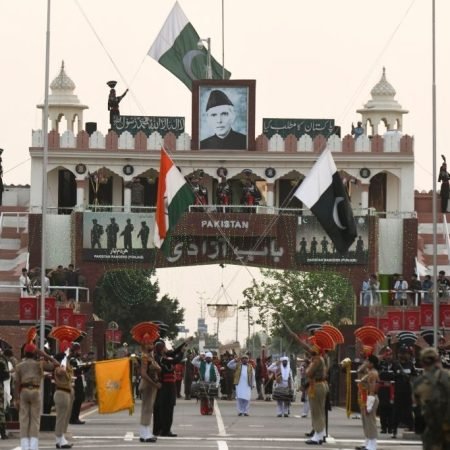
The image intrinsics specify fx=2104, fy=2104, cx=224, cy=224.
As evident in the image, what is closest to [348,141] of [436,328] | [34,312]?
[34,312]

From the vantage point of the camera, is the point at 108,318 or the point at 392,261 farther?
the point at 108,318

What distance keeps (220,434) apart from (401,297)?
87.0ft

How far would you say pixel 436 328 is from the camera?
46.1 meters

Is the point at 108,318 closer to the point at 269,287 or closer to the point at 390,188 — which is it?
the point at 269,287

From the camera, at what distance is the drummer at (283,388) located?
4716 centimetres

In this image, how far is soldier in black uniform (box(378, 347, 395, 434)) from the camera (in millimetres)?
39188

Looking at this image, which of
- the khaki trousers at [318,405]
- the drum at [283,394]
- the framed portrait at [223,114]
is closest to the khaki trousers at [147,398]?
the khaki trousers at [318,405]

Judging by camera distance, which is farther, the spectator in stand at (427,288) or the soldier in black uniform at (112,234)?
the soldier in black uniform at (112,234)

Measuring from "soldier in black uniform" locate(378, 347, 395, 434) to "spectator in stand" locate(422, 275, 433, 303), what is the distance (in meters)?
19.8

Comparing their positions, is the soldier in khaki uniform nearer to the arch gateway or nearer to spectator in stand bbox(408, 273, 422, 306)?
spectator in stand bbox(408, 273, 422, 306)

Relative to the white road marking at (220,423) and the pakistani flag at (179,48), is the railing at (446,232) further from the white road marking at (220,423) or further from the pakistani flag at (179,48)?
the white road marking at (220,423)

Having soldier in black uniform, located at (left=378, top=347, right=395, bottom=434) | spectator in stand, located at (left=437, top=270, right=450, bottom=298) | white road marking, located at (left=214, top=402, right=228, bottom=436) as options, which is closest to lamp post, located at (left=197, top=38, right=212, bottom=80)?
spectator in stand, located at (left=437, top=270, right=450, bottom=298)

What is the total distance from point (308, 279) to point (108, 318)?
34.7 ft

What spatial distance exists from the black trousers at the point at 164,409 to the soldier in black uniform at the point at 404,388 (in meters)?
4.59
